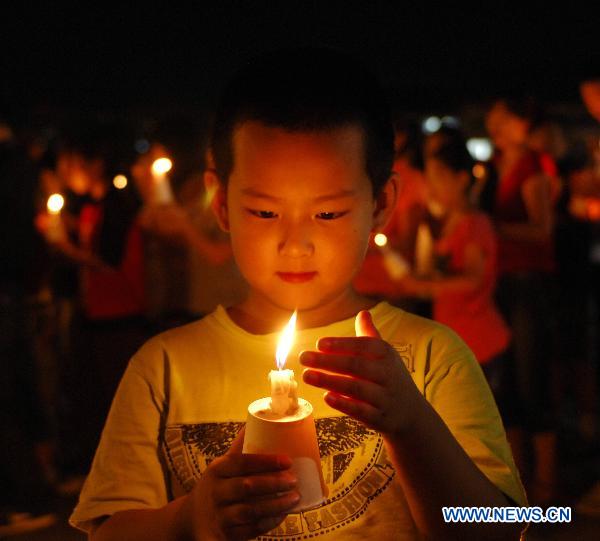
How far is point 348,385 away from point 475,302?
272cm

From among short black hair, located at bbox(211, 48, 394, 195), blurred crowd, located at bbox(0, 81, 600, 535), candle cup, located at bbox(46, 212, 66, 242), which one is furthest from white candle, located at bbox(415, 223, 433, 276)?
short black hair, located at bbox(211, 48, 394, 195)

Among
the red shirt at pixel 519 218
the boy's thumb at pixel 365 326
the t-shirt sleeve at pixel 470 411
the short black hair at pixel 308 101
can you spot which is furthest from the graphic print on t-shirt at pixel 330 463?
the red shirt at pixel 519 218

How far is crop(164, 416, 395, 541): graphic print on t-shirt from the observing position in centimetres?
129

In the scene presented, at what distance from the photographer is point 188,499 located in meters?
1.17

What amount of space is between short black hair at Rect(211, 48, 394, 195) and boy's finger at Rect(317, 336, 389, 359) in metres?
0.40

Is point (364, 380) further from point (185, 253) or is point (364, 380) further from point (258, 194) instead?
point (185, 253)

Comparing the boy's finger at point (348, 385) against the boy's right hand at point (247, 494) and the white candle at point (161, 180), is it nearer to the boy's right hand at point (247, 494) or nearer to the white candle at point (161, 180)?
the boy's right hand at point (247, 494)

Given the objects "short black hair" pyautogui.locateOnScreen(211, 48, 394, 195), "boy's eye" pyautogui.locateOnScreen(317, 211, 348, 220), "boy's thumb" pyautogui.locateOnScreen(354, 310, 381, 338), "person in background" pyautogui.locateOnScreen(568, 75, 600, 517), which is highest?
"short black hair" pyautogui.locateOnScreen(211, 48, 394, 195)

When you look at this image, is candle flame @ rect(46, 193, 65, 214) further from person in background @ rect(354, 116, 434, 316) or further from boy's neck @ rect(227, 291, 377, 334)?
boy's neck @ rect(227, 291, 377, 334)

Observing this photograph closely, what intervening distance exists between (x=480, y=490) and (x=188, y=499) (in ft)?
1.56

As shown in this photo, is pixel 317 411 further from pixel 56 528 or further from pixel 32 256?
pixel 32 256

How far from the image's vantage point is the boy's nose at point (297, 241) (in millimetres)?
1267

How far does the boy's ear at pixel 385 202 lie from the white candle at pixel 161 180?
2.56m

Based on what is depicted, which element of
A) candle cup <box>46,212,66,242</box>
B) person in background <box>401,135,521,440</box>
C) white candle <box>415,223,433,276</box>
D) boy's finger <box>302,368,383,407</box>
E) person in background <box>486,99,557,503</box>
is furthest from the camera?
candle cup <box>46,212,66,242</box>
